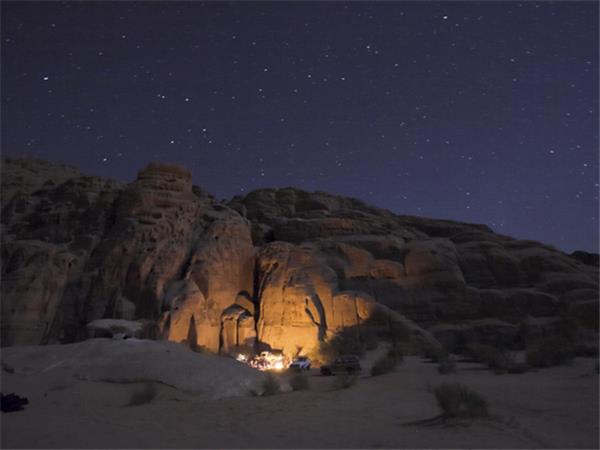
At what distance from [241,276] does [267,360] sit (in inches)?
333

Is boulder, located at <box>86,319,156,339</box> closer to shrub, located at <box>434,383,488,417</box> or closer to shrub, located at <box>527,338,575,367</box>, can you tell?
shrub, located at <box>434,383,488,417</box>

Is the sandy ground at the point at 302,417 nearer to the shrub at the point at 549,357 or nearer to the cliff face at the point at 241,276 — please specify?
the shrub at the point at 549,357

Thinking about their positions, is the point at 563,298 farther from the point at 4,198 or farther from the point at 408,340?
the point at 4,198

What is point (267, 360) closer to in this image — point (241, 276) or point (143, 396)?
point (241, 276)

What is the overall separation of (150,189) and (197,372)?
24.1 meters

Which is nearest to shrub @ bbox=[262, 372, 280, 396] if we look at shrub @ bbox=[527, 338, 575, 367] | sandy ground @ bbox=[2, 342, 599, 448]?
sandy ground @ bbox=[2, 342, 599, 448]

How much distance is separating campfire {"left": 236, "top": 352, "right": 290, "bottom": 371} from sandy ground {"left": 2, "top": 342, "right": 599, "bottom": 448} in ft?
41.8

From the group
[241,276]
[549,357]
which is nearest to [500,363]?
[549,357]

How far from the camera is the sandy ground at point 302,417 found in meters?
7.68

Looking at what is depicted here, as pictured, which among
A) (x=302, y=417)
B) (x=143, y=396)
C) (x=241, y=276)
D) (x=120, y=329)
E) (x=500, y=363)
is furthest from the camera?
(x=241, y=276)

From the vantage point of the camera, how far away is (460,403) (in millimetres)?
8953

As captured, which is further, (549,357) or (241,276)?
(241,276)

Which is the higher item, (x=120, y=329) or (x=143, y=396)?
(x=120, y=329)

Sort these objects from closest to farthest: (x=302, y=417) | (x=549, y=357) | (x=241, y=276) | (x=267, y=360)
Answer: (x=302, y=417) → (x=549, y=357) → (x=267, y=360) → (x=241, y=276)
